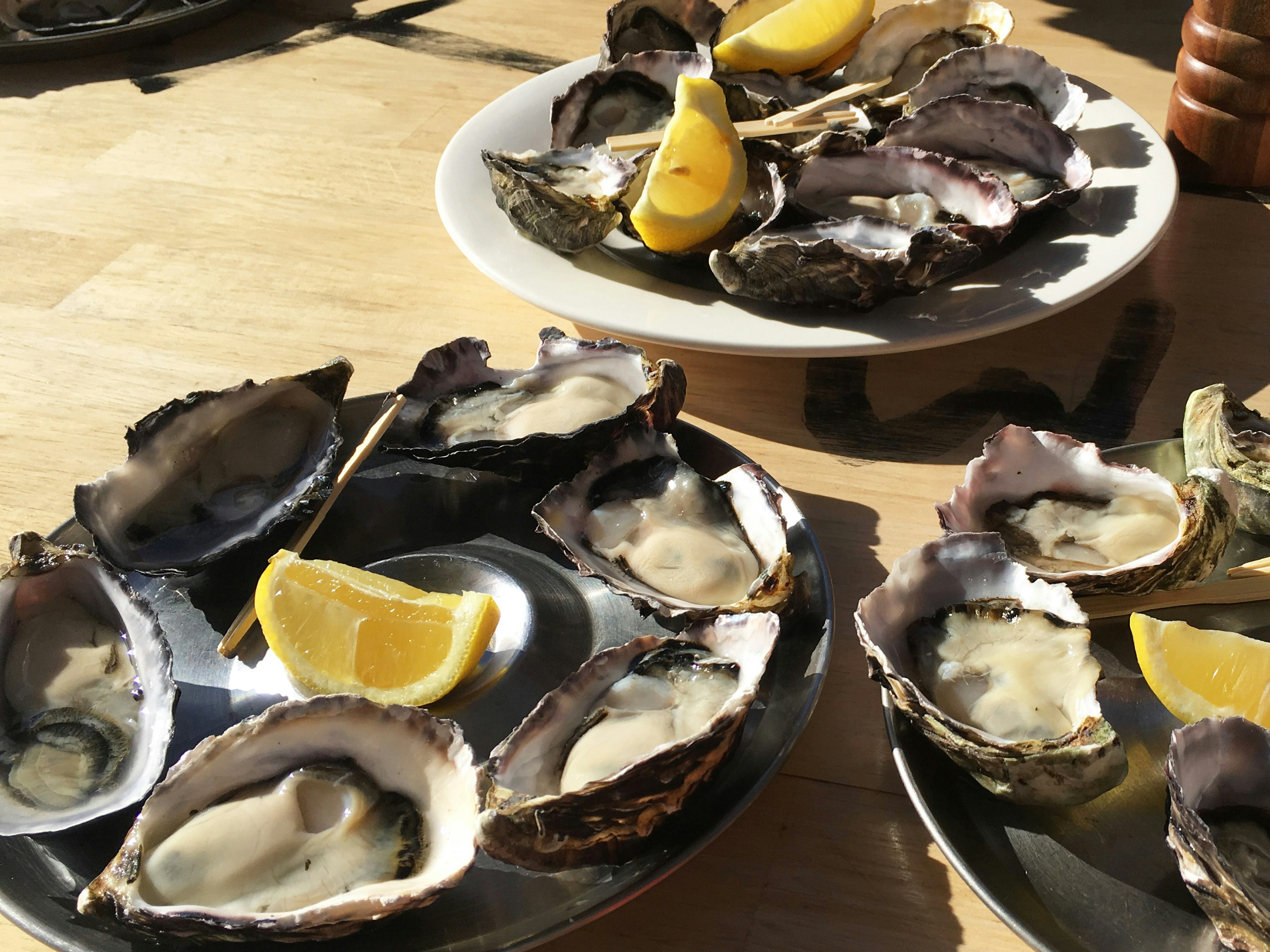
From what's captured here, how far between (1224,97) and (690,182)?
2.45 ft

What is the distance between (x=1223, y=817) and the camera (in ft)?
1.96

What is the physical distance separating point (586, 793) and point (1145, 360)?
86cm

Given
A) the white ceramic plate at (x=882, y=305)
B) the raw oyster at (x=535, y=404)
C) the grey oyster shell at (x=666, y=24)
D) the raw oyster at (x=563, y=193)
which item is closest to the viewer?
the raw oyster at (x=535, y=404)

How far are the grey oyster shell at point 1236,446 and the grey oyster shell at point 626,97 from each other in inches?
32.2

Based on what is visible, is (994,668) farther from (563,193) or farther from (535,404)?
(563,193)

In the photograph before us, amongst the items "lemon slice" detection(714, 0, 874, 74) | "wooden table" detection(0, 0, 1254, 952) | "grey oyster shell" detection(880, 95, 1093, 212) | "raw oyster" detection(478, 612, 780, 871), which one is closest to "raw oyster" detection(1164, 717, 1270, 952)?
"wooden table" detection(0, 0, 1254, 952)

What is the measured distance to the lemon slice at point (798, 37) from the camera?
145 cm

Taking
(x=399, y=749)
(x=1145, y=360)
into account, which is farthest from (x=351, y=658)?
(x=1145, y=360)

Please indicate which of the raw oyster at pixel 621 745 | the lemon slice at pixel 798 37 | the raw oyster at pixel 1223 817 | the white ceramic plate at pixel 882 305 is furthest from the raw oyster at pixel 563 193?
the raw oyster at pixel 1223 817

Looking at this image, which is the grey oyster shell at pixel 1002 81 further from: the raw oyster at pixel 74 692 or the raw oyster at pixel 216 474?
the raw oyster at pixel 74 692

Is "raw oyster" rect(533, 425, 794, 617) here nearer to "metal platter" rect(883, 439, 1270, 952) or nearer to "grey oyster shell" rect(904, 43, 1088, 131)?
"metal platter" rect(883, 439, 1270, 952)

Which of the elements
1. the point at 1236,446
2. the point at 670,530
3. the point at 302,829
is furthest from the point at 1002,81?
the point at 302,829

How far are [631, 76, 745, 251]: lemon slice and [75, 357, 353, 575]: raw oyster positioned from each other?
14.5 inches

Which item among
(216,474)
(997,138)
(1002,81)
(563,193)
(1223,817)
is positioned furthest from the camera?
(1002,81)
